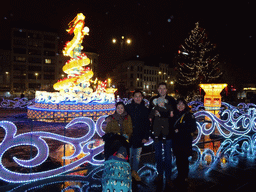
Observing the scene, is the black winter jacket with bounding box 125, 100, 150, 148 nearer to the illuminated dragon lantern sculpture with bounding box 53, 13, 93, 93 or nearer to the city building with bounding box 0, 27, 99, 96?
the illuminated dragon lantern sculpture with bounding box 53, 13, 93, 93

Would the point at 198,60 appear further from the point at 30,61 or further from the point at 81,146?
the point at 30,61

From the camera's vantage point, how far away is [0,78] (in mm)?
65375

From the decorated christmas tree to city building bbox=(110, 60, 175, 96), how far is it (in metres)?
40.3

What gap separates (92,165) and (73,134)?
4.75 m

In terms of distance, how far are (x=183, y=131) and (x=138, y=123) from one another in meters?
1.06

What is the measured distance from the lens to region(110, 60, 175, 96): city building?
75.1 metres

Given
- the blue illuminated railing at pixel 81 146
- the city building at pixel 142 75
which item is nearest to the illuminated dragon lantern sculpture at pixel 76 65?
the blue illuminated railing at pixel 81 146

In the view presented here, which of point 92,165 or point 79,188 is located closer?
point 79,188

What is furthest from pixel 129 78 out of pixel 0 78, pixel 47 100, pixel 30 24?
pixel 47 100

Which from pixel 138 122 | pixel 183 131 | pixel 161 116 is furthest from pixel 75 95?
pixel 183 131

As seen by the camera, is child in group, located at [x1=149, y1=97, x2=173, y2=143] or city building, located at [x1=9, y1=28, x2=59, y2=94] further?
city building, located at [x1=9, y1=28, x2=59, y2=94]

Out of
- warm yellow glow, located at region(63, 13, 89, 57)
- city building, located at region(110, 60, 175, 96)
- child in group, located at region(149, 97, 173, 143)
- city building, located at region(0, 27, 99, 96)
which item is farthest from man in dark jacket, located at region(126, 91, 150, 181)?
city building, located at region(110, 60, 175, 96)

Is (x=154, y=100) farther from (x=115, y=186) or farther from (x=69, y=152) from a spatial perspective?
(x=69, y=152)

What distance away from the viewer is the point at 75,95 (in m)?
16.3
